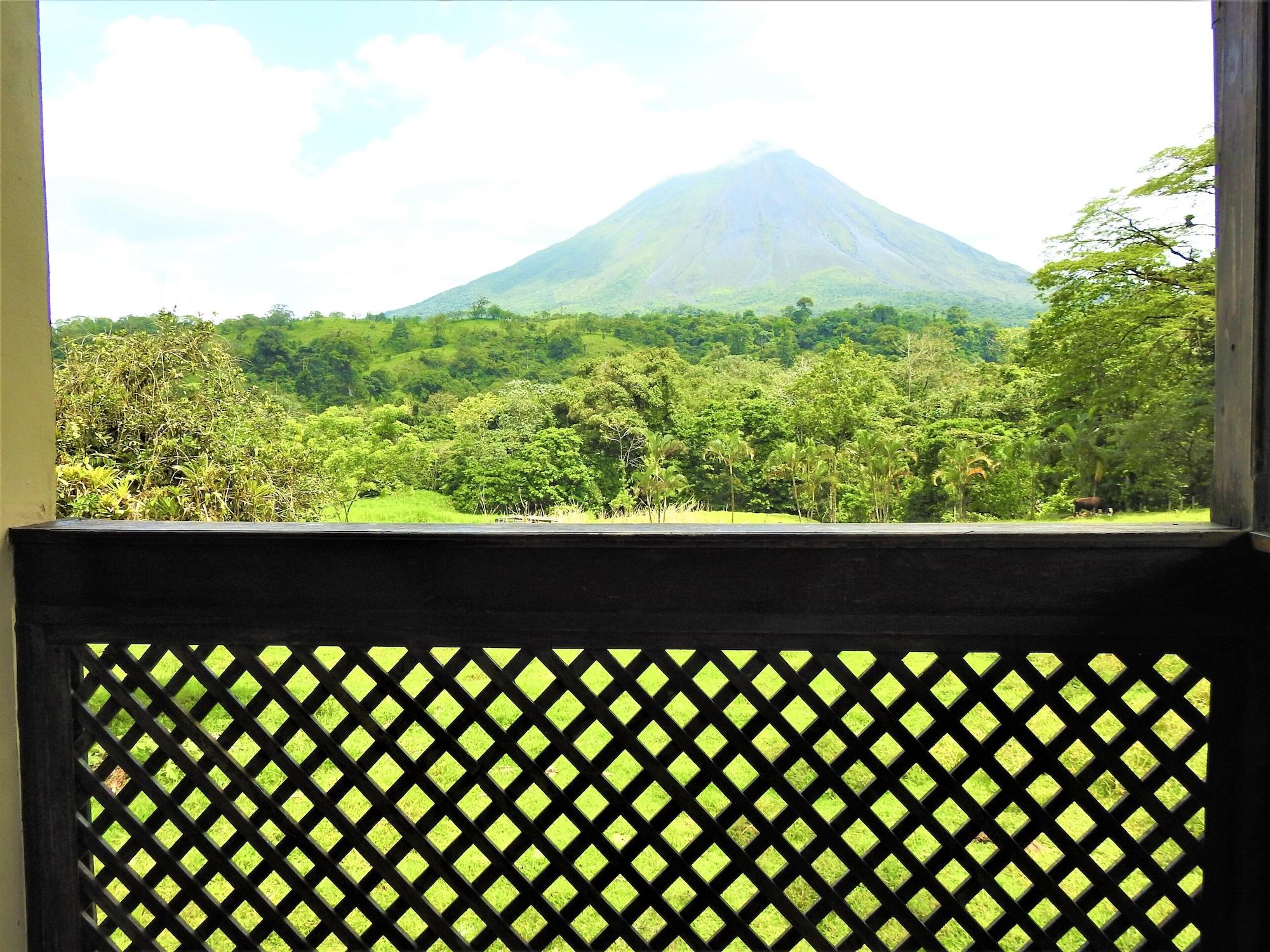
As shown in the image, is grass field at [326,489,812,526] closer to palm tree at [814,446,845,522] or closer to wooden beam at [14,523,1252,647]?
palm tree at [814,446,845,522]

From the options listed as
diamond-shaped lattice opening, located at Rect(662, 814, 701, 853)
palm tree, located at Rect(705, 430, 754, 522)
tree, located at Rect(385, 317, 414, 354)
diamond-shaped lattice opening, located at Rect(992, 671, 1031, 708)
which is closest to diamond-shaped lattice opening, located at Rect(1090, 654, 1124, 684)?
diamond-shaped lattice opening, located at Rect(992, 671, 1031, 708)

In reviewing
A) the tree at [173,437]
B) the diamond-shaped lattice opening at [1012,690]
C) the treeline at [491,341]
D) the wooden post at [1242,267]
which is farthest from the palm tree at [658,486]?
the diamond-shaped lattice opening at [1012,690]

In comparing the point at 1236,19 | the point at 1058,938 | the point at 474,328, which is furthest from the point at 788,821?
the point at 474,328

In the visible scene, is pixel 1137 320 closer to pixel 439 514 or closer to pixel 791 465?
pixel 791 465

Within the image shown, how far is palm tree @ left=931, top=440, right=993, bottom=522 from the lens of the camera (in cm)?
242

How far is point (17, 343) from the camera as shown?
142 cm

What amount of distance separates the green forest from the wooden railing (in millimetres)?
947

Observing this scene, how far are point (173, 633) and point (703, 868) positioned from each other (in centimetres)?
220

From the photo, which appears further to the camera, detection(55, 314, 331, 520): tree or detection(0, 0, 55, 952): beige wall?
detection(55, 314, 331, 520): tree

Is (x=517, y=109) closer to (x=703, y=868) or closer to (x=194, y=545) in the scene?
(x=194, y=545)

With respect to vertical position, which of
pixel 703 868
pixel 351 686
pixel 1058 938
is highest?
pixel 1058 938

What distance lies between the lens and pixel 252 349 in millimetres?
2580

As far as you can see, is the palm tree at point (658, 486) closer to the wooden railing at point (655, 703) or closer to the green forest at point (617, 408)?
the green forest at point (617, 408)

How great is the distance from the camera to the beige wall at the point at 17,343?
140 centimetres
